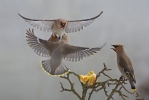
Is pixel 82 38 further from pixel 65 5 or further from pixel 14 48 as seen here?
pixel 14 48

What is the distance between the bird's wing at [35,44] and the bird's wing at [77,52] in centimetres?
7

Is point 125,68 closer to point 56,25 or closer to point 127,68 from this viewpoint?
point 127,68

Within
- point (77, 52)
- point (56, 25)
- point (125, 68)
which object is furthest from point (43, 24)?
point (125, 68)

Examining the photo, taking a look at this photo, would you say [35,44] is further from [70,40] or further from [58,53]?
[70,40]

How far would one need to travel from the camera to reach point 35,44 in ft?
Answer: 2.65


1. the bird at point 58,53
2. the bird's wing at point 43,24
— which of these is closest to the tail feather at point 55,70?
the bird at point 58,53

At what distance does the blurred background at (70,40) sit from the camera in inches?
46.0

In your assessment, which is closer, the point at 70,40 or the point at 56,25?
the point at 56,25

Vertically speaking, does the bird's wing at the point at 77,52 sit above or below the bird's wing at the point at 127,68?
above

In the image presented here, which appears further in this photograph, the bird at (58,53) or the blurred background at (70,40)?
the blurred background at (70,40)

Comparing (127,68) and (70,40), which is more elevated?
(70,40)

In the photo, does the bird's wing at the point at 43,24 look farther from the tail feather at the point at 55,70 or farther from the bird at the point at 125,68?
the bird at the point at 125,68

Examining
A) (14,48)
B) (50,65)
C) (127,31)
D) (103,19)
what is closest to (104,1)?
(103,19)

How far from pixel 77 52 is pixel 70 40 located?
0.45 meters
